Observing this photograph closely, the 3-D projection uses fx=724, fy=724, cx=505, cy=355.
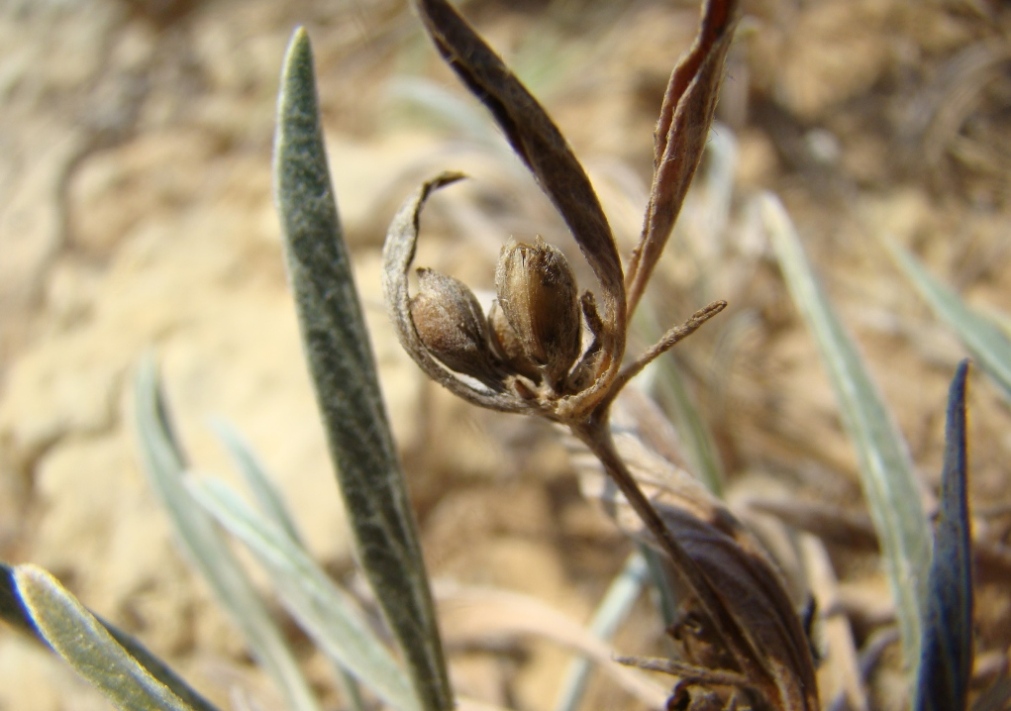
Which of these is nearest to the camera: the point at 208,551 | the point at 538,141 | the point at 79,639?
the point at 538,141

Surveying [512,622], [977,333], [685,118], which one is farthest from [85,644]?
[977,333]

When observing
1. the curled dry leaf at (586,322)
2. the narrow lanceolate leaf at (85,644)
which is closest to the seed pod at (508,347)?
the curled dry leaf at (586,322)

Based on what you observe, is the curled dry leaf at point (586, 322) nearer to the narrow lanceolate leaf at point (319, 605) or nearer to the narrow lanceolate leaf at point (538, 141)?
the narrow lanceolate leaf at point (538, 141)

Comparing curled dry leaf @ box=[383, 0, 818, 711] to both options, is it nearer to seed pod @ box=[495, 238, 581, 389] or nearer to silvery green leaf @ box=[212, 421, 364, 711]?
seed pod @ box=[495, 238, 581, 389]

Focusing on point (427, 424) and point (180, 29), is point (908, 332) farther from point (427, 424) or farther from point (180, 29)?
point (180, 29)

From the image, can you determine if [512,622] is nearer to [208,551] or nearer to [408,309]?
[208,551]

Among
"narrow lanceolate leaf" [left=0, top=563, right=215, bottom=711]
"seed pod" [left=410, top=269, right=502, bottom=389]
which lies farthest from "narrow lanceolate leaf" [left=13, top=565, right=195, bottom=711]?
"seed pod" [left=410, top=269, right=502, bottom=389]
